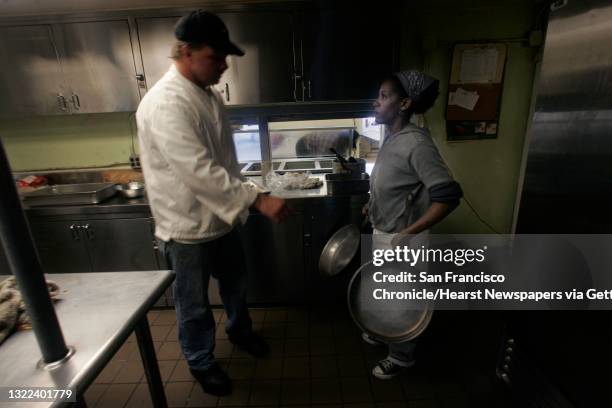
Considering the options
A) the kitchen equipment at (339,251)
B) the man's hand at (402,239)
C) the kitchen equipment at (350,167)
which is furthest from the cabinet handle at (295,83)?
the man's hand at (402,239)

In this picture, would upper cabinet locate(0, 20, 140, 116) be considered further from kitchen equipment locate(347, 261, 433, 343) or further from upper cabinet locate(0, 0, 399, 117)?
kitchen equipment locate(347, 261, 433, 343)

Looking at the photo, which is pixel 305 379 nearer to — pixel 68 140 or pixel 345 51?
pixel 345 51

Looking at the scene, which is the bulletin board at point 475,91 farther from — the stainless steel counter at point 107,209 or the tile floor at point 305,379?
the tile floor at point 305,379

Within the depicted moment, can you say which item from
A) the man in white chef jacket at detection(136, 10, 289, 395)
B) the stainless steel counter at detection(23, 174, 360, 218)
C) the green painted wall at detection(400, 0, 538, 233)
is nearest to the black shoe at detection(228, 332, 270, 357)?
the man in white chef jacket at detection(136, 10, 289, 395)

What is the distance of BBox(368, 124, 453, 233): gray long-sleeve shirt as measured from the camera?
121 centimetres

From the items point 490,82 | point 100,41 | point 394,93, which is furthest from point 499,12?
point 100,41

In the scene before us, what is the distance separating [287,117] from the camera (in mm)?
Answer: 2191

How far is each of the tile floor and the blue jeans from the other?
18cm

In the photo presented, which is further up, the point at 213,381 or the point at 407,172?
the point at 407,172

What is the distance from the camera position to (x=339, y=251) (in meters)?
1.56

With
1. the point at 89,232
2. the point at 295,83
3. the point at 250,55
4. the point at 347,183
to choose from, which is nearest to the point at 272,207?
the point at 347,183

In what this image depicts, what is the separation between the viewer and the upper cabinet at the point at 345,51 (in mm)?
1777

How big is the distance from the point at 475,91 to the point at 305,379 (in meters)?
2.04

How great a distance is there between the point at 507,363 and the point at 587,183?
3.01 feet
